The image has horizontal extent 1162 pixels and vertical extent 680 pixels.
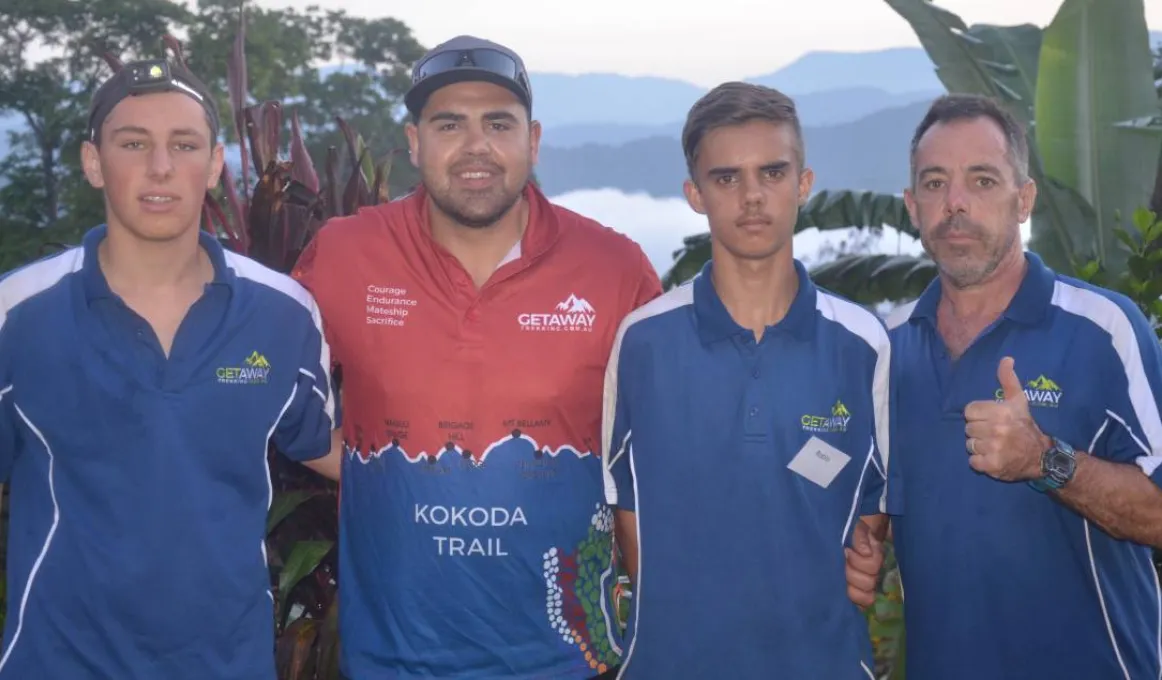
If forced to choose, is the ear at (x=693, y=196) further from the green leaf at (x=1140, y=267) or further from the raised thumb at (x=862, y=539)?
the green leaf at (x=1140, y=267)

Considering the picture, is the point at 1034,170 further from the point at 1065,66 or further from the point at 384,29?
the point at 384,29

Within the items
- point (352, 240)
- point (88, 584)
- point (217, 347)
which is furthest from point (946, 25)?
point (88, 584)

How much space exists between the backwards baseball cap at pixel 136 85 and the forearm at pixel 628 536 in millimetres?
1798

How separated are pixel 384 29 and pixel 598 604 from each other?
3839 centimetres

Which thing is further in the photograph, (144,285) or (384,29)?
(384,29)

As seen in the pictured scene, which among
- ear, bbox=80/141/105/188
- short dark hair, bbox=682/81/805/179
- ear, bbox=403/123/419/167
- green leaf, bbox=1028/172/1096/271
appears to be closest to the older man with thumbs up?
short dark hair, bbox=682/81/805/179

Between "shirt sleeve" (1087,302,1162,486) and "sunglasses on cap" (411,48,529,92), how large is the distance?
1990 mm

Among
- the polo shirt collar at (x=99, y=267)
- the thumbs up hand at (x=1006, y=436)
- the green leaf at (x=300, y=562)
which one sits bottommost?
the green leaf at (x=300, y=562)

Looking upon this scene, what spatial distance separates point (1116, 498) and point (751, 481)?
0.99 metres

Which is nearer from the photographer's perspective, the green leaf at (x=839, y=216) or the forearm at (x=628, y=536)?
the forearm at (x=628, y=536)

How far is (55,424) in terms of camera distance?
3.34m

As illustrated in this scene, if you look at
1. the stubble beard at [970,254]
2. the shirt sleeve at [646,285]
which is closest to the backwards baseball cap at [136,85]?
the shirt sleeve at [646,285]

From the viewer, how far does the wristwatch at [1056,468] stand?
3.22 metres

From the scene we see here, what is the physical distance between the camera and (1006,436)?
125 inches
